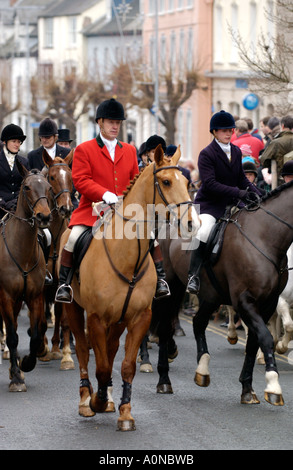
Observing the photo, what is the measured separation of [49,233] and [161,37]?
54.0 metres

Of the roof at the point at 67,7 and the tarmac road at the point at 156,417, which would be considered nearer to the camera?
the tarmac road at the point at 156,417

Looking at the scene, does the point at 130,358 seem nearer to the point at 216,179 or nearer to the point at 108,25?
the point at 216,179

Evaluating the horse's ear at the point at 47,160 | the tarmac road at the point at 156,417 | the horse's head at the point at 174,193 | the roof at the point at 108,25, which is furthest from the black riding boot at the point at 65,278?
the roof at the point at 108,25

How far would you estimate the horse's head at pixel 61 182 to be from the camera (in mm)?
13242

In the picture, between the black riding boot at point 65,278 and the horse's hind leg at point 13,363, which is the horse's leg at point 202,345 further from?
the horse's hind leg at point 13,363

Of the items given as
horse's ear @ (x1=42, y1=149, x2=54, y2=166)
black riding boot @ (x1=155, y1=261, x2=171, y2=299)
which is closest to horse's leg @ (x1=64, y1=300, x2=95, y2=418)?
black riding boot @ (x1=155, y1=261, x2=171, y2=299)

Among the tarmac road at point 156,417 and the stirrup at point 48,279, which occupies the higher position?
the stirrup at point 48,279

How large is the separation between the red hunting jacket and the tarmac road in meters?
1.93

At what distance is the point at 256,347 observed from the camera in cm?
1148

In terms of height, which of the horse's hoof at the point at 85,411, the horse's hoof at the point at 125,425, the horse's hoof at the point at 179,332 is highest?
the horse's hoof at the point at 125,425

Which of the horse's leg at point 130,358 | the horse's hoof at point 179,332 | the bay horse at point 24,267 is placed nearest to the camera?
the horse's leg at point 130,358

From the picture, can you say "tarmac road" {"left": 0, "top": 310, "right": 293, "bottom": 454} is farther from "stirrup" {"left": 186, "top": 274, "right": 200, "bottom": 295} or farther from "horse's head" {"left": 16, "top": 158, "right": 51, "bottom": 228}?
"horse's head" {"left": 16, "top": 158, "right": 51, "bottom": 228}
